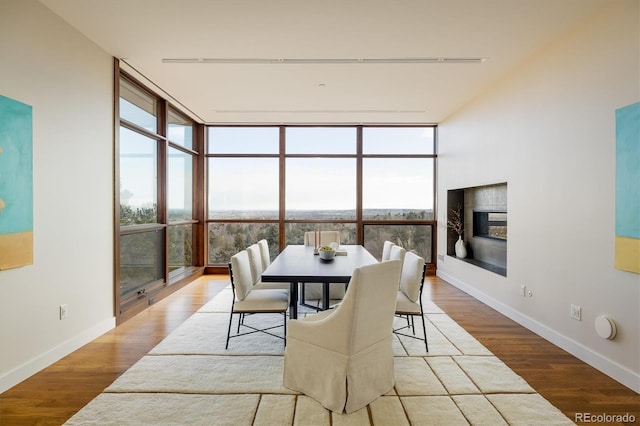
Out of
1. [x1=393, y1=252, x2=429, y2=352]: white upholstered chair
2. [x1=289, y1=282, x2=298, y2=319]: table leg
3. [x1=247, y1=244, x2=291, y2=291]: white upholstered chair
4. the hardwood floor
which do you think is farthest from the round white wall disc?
[x1=247, y1=244, x2=291, y2=291]: white upholstered chair

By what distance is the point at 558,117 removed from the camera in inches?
124

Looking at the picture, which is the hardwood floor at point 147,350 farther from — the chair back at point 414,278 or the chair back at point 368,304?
the chair back at point 368,304

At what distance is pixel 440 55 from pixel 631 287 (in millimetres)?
2561

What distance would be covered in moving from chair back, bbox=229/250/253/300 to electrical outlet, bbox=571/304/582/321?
9.39ft

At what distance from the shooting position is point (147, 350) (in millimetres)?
2990

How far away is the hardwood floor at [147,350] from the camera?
2.14 metres

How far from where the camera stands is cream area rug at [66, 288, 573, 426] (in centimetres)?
202

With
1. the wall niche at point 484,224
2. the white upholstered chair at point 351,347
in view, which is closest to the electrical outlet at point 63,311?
the white upholstered chair at point 351,347

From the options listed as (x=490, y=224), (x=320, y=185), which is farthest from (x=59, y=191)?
(x=490, y=224)

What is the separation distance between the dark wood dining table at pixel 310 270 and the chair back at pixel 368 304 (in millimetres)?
555

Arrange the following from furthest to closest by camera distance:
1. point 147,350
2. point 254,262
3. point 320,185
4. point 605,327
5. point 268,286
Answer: point 320,185 → point 268,286 → point 254,262 → point 147,350 → point 605,327

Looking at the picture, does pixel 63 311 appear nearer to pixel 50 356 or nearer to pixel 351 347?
pixel 50 356

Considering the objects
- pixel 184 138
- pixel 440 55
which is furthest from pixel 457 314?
pixel 184 138

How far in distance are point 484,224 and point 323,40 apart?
3.58m
